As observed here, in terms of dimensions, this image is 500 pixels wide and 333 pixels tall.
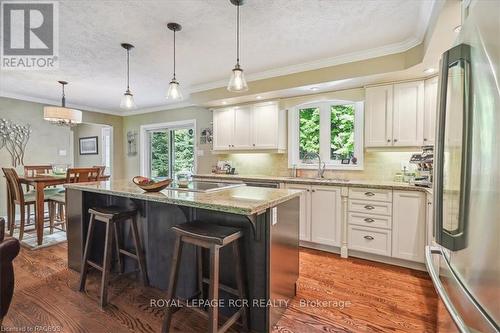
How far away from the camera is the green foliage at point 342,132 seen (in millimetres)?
3600

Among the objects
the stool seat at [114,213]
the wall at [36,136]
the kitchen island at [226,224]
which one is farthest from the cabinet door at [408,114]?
the wall at [36,136]

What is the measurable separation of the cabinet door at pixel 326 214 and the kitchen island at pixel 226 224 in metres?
1.12

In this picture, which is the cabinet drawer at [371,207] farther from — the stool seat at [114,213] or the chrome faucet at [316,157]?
the stool seat at [114,213]

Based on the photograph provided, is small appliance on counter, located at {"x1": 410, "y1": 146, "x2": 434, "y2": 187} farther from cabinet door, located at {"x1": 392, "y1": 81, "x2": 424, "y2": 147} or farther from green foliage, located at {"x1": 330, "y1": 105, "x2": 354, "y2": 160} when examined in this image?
green foliage, located at {"x1": 330, "y1": 105, "x2": 354, "y2": 160}

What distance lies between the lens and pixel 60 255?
3.05 metres

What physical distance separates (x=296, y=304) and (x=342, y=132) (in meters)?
2.50

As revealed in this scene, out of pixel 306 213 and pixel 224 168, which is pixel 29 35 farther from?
pixel 306 213

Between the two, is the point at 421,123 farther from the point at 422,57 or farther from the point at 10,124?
the point at 10,124

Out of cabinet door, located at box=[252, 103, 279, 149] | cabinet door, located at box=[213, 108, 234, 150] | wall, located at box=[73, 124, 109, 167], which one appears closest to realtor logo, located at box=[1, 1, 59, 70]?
cabinet door, located at box=[213, 108, 234, 150]

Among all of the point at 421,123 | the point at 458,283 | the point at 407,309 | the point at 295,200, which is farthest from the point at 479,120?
the point at 421,123

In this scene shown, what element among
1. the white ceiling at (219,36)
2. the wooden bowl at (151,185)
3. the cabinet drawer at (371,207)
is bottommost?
the cabinet drawer at (371,207)

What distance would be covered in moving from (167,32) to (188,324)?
263 centimetres

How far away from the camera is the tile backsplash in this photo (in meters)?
3.27

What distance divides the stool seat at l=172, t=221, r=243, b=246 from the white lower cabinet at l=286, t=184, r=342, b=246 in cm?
176
